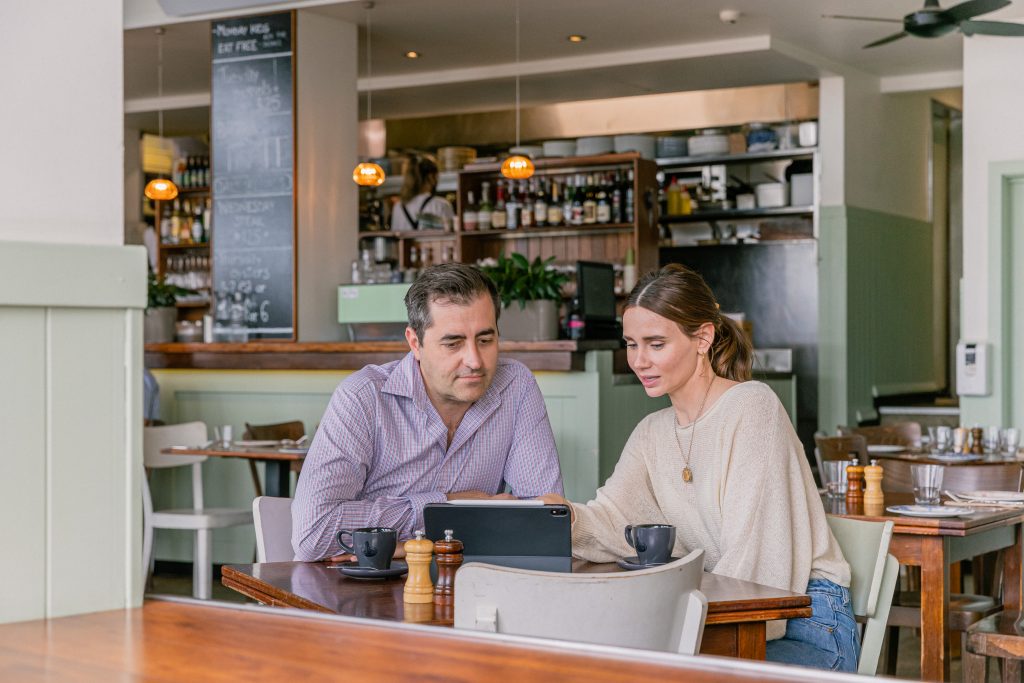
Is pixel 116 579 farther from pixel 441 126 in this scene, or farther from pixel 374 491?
pixel 441 126

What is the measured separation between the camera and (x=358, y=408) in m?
2.97

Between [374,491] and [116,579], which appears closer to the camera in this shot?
[116,579]

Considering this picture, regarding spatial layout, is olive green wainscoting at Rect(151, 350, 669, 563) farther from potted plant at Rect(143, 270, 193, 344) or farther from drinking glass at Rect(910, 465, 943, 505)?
drinking glass at Rect(910, 465, 943, 505)

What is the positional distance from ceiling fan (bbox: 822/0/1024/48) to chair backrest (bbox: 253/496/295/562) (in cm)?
497

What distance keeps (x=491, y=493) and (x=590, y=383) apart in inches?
121

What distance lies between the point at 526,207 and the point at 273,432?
3986 millimetres

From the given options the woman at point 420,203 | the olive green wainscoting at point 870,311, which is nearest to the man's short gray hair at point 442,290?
the woman at point 420,203

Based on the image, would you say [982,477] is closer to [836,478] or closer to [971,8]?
[836,478]

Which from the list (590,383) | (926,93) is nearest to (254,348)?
(590,383)

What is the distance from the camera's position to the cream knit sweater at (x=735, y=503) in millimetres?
2609

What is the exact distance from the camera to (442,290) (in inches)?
118

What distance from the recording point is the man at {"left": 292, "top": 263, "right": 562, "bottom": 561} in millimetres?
2908

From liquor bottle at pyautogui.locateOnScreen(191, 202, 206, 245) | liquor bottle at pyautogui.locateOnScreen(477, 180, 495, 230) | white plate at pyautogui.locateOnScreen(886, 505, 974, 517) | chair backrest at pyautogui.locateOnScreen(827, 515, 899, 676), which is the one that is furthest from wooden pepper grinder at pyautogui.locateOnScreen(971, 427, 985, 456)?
liquor bottle at pyautogui.locateOnScreen(191, 202, 206, 245)

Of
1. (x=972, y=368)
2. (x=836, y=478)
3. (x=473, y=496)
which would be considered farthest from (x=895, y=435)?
(x=473, y=496)
